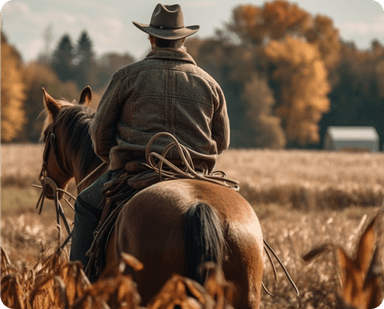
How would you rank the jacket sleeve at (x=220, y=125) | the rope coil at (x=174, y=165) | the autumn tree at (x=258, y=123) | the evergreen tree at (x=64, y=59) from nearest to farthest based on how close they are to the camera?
the rope coil at (x=174, y=165), the jacket sleeve at (x=220, y=125), the autumn tree at (x=258, y=123), the evergreen tree at (x=64, y=59)

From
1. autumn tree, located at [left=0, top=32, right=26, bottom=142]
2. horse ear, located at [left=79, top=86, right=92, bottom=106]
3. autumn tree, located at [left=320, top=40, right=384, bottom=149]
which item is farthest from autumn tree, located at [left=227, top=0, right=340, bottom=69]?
horse ear, located at [left=79, top=86, right=92, bottom=106]

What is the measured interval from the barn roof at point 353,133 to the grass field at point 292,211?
32.0m

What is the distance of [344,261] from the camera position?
6.79ft

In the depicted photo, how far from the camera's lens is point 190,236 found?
2.43 meters

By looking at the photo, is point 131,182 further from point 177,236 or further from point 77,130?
point 77,130

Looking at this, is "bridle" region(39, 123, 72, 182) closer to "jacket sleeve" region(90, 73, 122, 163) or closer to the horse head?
the horse head

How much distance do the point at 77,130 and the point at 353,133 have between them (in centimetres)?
5482

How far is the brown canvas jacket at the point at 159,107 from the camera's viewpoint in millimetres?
3299

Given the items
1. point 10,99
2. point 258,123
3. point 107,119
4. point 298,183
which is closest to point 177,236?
point 107,119

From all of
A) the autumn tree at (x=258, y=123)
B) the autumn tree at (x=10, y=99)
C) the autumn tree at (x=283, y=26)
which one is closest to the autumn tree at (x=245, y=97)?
the autumn tree at (x=258, y=123)

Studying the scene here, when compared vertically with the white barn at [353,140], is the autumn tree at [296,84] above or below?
above

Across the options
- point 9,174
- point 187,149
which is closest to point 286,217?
point 187,149

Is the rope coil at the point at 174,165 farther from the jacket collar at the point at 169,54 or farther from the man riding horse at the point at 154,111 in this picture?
the jacket collar at the point at 169,54

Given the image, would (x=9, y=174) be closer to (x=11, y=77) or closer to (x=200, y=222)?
(x=200, y=222)
